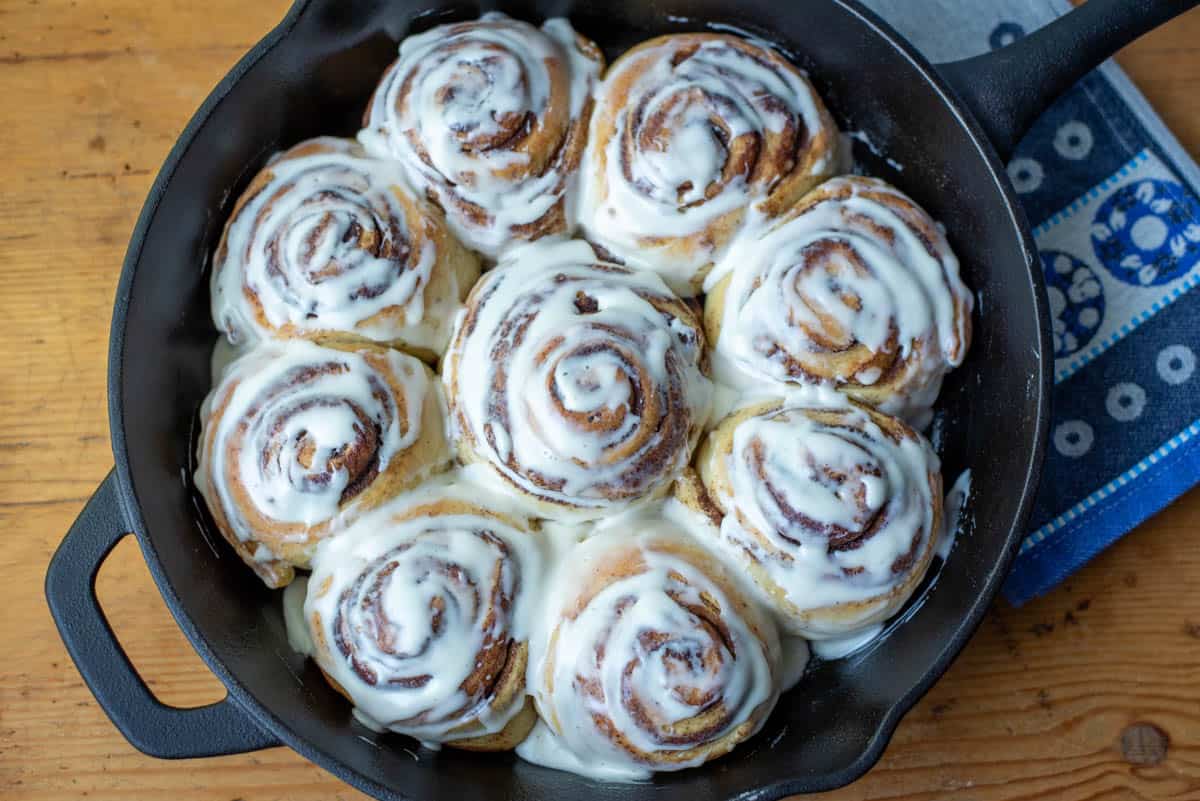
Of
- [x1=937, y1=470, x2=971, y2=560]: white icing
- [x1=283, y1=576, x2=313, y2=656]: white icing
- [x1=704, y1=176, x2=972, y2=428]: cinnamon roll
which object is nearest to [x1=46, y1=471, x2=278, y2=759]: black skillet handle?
[x1=283, y1=576, x2=313, y2=656]: white icing

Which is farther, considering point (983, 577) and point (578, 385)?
point (983, 577)

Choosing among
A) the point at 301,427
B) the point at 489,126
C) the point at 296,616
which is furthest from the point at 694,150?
the point at 296,616

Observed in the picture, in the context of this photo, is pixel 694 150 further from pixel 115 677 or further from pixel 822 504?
pixel 115 677

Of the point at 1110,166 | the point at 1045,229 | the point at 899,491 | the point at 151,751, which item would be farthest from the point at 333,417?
the point at 1110,166

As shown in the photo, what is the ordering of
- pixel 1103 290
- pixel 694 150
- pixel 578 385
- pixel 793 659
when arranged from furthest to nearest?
pixel 1103 290 → pixel 793 659 → pixel 694 150 → pixel 578 385

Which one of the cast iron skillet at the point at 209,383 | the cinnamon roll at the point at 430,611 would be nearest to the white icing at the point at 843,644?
the cast iron skillet at the point at 209,383

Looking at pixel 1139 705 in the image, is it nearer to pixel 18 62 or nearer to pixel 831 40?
pixel 831 40
